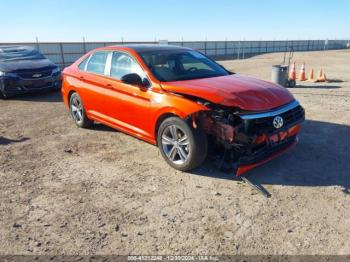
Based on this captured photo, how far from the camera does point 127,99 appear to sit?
524 centimetres

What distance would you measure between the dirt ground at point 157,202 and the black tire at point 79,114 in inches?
24.0

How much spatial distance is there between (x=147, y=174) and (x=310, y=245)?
2346mm

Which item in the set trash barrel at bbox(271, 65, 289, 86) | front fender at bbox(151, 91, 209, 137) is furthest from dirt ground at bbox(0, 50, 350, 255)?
trash barrel at bbox(271, 65, 289, 86)

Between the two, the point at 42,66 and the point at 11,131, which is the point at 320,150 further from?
the point at 42,66

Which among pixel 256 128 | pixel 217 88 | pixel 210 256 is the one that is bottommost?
pixel 210 256

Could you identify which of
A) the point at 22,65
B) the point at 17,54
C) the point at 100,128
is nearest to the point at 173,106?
the point at 100,128

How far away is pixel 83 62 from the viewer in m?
6.55

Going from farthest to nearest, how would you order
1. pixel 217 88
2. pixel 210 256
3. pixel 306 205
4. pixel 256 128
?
pixel 217 88 → pixel 256 128 → pixel 306 205 → pixel 210 256

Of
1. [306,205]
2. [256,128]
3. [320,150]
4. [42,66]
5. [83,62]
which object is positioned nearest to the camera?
[306,205]

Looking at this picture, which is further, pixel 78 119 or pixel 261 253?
pixel 78 119

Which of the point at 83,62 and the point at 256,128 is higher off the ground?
the point at 83,62

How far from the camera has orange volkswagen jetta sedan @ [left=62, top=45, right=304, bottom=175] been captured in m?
4.21

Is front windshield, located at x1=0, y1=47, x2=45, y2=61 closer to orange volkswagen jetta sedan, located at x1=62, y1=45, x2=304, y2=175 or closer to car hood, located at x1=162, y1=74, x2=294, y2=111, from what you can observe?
orange volkswagen jetta sedan, located at x1=62, y1=45, x2=304, y2=175

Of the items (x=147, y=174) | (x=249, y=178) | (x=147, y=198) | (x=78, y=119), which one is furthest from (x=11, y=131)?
(x=249, y=178)
